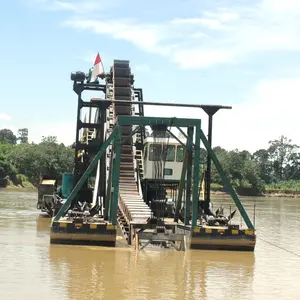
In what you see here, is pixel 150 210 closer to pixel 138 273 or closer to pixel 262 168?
pixel 138 273

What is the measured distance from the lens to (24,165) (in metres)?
95.2

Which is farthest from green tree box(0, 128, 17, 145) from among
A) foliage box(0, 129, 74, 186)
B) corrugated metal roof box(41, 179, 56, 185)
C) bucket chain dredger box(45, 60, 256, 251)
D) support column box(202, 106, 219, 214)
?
support column box(202, 106, 219, 214)

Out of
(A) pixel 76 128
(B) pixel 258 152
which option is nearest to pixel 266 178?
(B) pixel 258 152

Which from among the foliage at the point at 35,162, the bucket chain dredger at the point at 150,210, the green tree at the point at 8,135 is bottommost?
the bucket chain dredger at the point at 150,210

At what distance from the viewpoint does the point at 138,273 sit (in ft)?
44.3

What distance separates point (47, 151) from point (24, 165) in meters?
4.39

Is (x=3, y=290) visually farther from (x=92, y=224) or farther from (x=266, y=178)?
(x=266, y=178)

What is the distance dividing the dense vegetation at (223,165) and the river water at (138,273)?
64813 millimetres

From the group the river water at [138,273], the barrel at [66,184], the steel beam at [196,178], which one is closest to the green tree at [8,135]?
the barrel at [66,184]

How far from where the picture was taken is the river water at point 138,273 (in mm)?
11453

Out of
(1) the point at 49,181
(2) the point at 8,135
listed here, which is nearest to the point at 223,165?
(1) the point at 49,181

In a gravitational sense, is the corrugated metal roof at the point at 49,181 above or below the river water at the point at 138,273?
above

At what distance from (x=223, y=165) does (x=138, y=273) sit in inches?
3882

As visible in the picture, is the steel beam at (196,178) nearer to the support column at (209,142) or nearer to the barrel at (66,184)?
the support column at (209,142)
